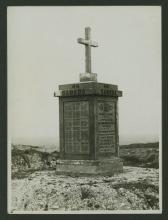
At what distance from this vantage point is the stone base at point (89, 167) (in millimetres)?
10859

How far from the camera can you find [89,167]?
35.7 ft

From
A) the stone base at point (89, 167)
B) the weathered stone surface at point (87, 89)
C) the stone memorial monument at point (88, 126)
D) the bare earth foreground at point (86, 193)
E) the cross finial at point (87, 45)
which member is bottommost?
the bare earth foreground at point (86, 193)

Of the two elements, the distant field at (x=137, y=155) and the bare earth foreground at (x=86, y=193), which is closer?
the bare earth foreground at (x=86, y=193)

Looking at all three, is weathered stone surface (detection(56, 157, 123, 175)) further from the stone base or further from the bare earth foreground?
the bare earth foreground

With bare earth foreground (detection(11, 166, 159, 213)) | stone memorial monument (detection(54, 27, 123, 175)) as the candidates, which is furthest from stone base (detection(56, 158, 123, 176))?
bare earth foreground (detection(11, 166, 159, 213))

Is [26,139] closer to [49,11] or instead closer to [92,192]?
[92,192]

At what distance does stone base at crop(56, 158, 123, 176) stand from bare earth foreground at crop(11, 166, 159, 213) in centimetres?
19

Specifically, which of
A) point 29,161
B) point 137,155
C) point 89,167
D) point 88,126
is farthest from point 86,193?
point 137,155

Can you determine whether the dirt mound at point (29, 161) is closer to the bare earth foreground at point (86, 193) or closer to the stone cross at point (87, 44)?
the bare earth foreground at point (86, 193)

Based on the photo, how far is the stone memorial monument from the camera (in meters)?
11.0

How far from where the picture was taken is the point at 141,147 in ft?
40.7

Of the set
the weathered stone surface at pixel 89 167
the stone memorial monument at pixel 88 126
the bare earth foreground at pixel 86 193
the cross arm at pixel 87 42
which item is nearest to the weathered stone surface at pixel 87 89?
the stone memorial monument at pixel 88 126

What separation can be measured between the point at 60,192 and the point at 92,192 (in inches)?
22.2

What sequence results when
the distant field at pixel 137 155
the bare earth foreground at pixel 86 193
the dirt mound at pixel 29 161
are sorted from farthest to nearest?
the distant field at pixel 137 155, the dirt mound at pixel 29 161, the bare earth foreground at pixel 86 193
